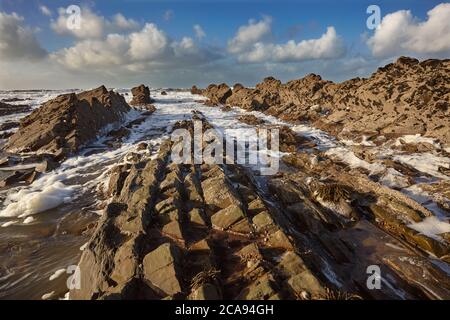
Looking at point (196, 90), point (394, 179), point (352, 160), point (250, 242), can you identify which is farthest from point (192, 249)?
point (196, 90)

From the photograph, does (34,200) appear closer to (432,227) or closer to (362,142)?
(432,227)

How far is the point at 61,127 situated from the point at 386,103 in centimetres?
3060

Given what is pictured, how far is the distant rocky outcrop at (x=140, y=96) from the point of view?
5727 cm

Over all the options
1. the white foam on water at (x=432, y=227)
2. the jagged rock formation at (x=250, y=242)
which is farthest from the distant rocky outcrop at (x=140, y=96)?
the white foam on water at (x=432, y=227)

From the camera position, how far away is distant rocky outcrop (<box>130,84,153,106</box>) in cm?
5727

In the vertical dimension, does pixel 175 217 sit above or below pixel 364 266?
above

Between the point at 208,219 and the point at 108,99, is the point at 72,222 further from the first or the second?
the point at 108,99

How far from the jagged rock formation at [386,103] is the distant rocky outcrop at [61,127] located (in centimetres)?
2293

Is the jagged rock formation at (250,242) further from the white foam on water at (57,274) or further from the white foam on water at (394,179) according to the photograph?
the white foam on water at (394,179)

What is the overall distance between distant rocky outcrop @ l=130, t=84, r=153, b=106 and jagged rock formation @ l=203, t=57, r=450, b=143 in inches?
1089

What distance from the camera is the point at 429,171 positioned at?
16.9 metres

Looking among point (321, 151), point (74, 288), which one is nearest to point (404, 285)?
point (74, 288)

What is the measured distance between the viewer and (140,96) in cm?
5891
